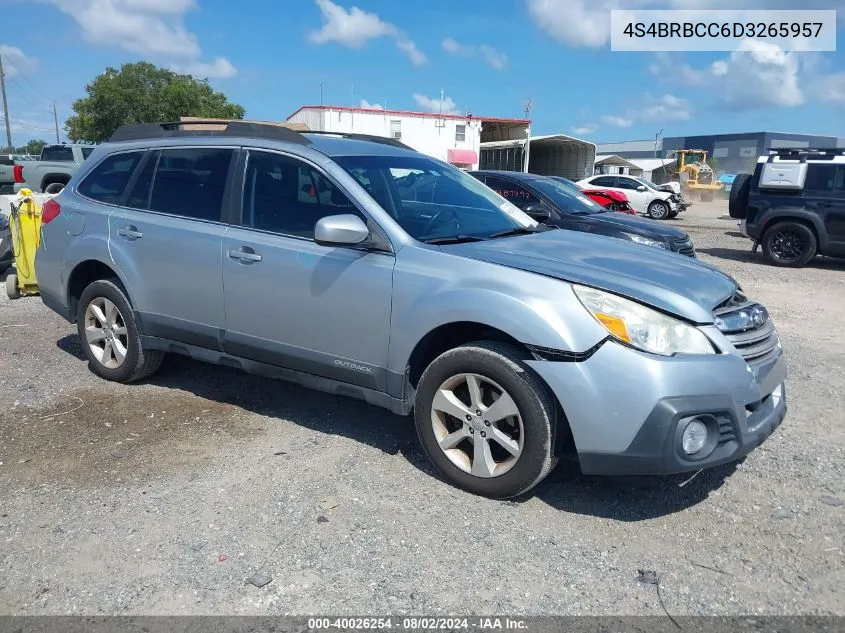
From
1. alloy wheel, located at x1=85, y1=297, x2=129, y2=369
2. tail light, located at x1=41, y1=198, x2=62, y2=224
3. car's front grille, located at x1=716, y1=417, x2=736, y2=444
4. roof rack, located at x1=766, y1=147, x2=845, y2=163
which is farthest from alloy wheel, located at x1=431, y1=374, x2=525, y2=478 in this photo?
roof rack, located at x1=766, y1=147, x2=845, y2=163

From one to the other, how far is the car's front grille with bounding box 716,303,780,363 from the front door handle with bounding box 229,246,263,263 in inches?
100

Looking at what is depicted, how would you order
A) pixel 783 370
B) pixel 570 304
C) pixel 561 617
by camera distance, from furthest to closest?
pixel 783 370, pixel 570 304, pixel 561 617

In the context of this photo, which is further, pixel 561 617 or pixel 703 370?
pixel 703 370

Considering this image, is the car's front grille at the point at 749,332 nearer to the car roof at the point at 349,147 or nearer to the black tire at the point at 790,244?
the car roof at the point at 349,147

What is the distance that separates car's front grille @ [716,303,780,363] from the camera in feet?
10.6

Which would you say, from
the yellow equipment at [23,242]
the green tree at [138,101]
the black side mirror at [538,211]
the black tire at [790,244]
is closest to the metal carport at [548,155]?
the green tree at [138,101]

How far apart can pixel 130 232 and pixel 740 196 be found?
449 inches

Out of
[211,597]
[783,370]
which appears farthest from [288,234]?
[783,370]

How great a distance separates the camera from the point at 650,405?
9.70 ft

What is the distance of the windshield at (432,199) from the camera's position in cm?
390

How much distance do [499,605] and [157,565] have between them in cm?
145

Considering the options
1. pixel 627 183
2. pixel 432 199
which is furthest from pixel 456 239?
pixel 627 183

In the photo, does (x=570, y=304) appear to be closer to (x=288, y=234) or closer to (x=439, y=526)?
(x=439, y=526)

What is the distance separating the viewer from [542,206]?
893cm
